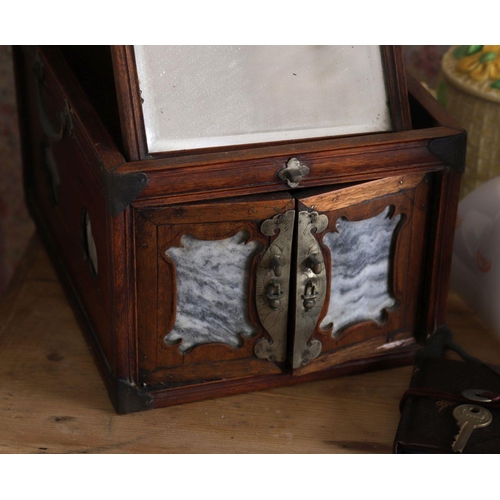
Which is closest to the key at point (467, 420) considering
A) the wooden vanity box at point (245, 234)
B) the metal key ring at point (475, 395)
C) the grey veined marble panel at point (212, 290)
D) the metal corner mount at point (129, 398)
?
the metal key ring at point (475, 395)

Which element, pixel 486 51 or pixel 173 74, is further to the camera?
pixel 486 51

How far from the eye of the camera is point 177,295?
43.0 inches

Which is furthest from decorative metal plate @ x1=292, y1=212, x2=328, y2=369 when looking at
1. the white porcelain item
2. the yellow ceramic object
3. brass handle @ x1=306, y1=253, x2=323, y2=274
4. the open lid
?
the yellow ceramic object

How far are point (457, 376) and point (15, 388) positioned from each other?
55cm

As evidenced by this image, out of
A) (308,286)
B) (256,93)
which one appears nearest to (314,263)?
(308,286)

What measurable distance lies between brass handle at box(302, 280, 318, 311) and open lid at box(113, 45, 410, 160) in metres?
0.17

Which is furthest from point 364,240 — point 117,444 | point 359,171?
point 117,444

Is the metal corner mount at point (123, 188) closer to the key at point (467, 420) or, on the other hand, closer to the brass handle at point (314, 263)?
the brass handle at point (314, 263)

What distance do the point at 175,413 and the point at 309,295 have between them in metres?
0.22

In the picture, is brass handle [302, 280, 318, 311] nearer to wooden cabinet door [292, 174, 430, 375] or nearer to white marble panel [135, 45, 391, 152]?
Result: wooden cabinet door [292, 174, 430, 375]

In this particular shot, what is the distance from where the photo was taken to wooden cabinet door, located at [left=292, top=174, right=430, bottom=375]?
3.59 ft

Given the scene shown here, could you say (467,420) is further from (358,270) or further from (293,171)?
(293,171)

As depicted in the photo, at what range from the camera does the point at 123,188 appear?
1.00 metres

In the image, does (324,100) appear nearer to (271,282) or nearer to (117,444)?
(271,282)
